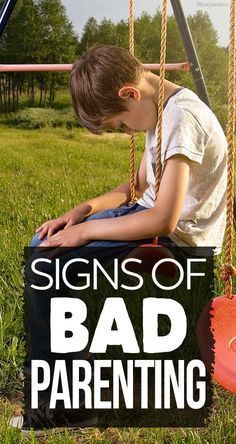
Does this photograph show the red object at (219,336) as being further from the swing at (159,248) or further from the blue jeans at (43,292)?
the blue jeans at (43,292)

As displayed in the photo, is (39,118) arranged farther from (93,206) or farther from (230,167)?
(230,167)

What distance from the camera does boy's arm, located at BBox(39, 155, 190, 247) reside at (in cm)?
126

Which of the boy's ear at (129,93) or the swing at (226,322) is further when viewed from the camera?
the boy's ear at (129,93)

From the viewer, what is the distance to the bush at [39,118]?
7.80 metres

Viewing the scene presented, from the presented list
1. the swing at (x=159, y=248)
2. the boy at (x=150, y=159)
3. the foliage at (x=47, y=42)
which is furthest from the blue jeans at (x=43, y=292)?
the foliage at (x=47, y=42)

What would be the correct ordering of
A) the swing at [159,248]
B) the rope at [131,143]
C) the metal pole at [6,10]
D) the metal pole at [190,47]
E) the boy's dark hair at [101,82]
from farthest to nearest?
1. the metal pole at [190,47]
2. the metal pole at [6,10]
3. the rope at [131,143]
4. the boy's dark hair at [101,82]
5. the swing at [159,248]

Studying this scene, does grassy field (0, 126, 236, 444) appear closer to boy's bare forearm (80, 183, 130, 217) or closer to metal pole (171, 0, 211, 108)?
boy's bare forearm (80, 183, 130, 217)

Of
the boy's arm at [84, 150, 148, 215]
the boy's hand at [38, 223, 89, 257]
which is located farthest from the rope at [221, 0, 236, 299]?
the boy's arm at [84, 150, 148, 215]

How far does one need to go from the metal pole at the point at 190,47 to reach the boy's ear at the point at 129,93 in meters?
0.65

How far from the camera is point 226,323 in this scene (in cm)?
118

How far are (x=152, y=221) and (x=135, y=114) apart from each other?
246mm

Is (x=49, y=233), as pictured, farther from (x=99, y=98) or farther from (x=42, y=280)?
(x=99, y=98)

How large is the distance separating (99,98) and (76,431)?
29.8 inches

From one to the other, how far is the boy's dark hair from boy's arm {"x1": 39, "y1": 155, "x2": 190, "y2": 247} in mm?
188
